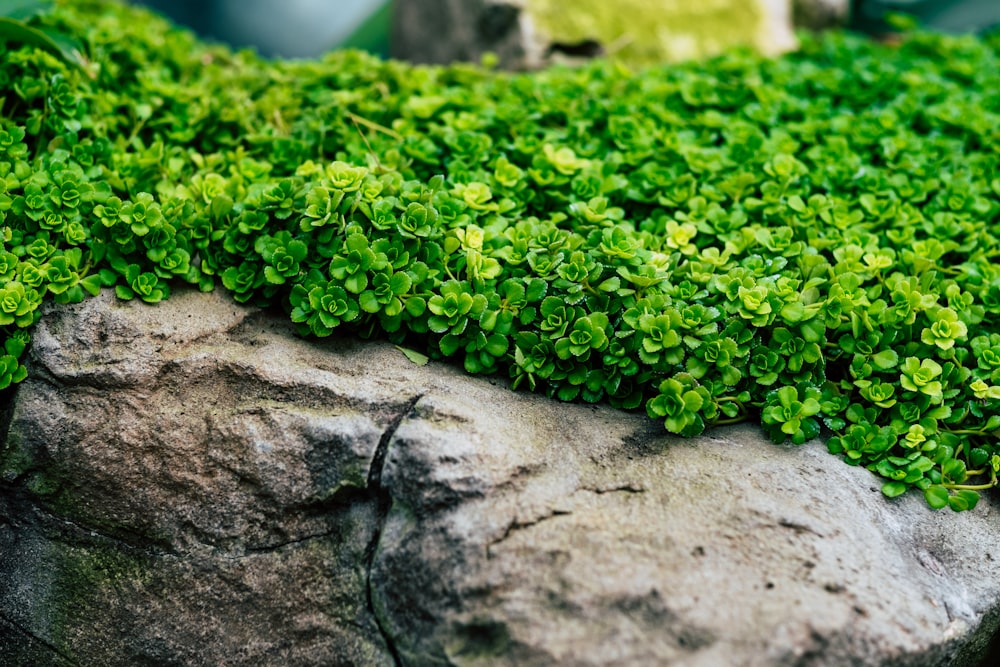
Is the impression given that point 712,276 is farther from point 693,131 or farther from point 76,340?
point 76,340

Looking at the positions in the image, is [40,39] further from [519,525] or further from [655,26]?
[655,26]

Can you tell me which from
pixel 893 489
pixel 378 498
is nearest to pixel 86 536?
pixel 378 498

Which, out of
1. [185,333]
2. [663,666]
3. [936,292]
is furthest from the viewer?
[936,292]

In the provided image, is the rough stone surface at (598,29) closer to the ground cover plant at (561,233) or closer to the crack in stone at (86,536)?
the ground cover plant at (561,233)

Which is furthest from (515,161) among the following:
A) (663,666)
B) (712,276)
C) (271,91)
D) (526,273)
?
(663,666)

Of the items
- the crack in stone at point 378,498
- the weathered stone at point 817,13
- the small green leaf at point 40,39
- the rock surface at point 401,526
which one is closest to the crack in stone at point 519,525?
the rock surface at point 401,526

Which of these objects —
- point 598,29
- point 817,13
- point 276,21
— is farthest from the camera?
point 276,21

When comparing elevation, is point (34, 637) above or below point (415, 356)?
below
